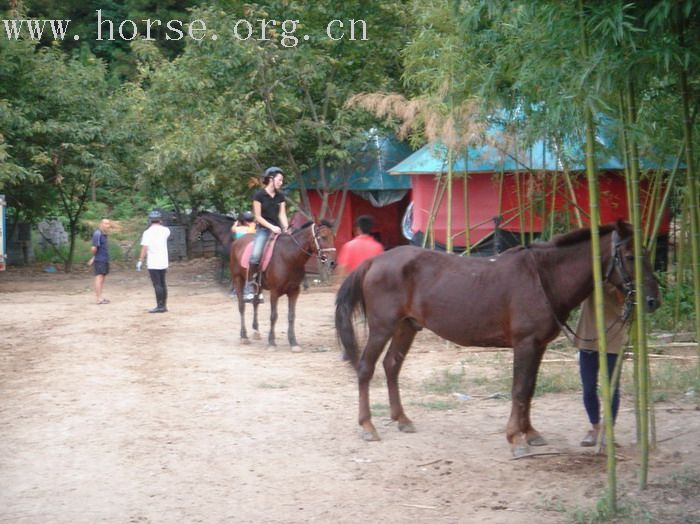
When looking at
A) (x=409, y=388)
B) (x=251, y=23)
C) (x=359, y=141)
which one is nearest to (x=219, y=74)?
(x=251, y=23)

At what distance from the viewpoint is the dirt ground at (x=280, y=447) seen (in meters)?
5.82

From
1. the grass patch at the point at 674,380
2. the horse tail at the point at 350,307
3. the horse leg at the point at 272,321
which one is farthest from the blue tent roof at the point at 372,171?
the horse tail at the point at 350,307

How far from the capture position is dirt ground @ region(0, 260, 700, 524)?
582 centimetres

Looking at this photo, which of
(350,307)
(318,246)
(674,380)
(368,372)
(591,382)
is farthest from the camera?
(318,246)

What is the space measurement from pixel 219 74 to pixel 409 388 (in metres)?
12.4

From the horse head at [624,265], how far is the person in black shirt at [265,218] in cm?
699

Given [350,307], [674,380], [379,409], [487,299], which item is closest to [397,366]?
[350,307]

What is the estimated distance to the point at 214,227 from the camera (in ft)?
63.9

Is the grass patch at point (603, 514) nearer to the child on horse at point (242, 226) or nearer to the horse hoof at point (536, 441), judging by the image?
the horse hoof at point (536, 441)

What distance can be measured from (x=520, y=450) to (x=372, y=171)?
625 inches

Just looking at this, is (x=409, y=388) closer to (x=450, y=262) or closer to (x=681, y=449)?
(x=450, y=262)

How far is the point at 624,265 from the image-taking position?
6.41 metres

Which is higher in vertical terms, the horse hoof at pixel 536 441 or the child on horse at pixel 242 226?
the child on horse at pixel 242 226

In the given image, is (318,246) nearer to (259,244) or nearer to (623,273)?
(259,244)
